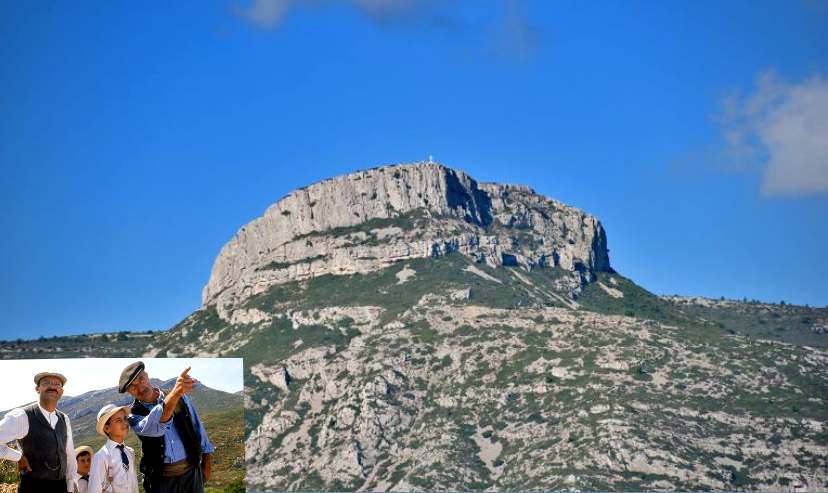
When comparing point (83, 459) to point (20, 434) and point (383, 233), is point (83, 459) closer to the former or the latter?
point (20, 434)

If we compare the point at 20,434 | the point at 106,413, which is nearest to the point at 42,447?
the point at 20,434

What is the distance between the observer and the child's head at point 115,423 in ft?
34.9

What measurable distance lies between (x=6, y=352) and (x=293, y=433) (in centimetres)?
2864

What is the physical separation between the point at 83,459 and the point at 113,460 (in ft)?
2.87

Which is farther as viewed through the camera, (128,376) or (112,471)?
(112,471)

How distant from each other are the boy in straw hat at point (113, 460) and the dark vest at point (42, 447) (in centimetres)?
32

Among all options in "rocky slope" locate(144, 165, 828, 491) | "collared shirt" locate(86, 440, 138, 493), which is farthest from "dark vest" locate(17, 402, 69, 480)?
"rocky slope" locate(144, 165, 828, 491)

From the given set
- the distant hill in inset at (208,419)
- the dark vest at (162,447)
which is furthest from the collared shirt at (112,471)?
the distant hill in inset at (208,419)

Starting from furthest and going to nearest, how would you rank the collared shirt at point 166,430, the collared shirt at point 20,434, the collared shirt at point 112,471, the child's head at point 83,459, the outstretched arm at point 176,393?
the child's head at point 83,459
the collared shirt at point 112,471
the collared shirt at point 166,430
the outstretched arm at point 176,393
the collared shirt at point 20,434

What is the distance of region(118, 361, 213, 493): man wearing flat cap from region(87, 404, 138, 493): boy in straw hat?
105 millimetres

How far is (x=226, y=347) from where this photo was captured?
452 ft

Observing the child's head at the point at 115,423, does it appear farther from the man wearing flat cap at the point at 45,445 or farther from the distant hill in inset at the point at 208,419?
the distant hill in inset at the point at 208,419

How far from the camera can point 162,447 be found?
1078cm

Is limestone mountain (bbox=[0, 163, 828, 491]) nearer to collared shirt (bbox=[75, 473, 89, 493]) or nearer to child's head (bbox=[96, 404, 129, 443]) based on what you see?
collared shirt (bbox=[75, 473, 89, 493])
